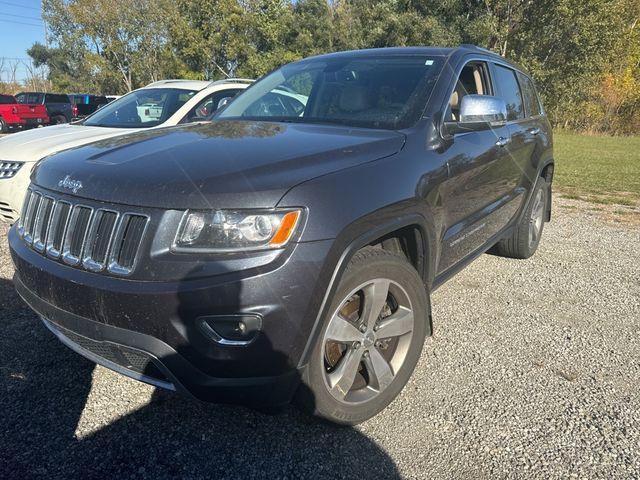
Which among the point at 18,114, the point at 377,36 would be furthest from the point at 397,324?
the point at 377,36

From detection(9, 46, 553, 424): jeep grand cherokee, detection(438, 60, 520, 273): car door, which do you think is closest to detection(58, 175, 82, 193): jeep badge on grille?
detection(9, 46, 553, 424): jeep grand cherokee

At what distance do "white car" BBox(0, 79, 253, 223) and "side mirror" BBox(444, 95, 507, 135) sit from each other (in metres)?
2.86

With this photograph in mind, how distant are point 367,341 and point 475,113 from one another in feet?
4.82

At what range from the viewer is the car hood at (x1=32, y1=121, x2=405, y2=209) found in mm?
1879

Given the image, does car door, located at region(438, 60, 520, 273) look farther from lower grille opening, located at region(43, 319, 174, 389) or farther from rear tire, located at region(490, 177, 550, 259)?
lower grille opening, located at region(43, 319, 174, 389)

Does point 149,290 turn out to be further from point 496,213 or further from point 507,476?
point 496,213

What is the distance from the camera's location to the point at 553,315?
374 centimetres

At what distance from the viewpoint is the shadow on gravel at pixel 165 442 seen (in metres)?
2.12

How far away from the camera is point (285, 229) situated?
73.5 inches

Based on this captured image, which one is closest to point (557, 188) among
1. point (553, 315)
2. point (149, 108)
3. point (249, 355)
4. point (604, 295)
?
point (604, 295)

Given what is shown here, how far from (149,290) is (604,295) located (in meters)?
3.87

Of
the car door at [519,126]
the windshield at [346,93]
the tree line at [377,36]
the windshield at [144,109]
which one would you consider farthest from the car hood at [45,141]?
the tree line at [377,36]

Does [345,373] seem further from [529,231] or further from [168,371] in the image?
[529,231]

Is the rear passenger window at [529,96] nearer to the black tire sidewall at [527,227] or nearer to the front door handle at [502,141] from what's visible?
the black tire sidewall at [527,227]
